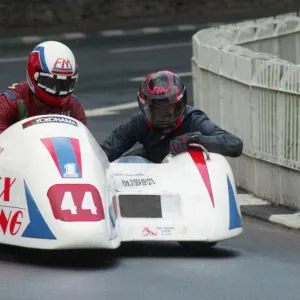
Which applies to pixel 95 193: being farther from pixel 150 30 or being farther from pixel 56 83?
pixel 150 30

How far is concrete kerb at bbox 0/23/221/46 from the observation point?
28750 mm

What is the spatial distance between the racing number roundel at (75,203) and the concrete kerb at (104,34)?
1906 cm

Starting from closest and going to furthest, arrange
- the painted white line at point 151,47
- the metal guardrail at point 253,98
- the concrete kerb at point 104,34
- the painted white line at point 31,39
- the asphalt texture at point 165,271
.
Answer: the asphalt texture at point 165,271 → the metal guardrail at point 253,98 → the painted white line at point 151,47 → the painted white line at point 31,39 → the concrete kerb at point 104,34

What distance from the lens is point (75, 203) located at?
30.5 feet

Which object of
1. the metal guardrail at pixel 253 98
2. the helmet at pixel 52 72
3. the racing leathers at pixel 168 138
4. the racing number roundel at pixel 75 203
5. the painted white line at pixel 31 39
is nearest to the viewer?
the racing number roundel at pixel 75 203

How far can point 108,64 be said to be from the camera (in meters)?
25.9

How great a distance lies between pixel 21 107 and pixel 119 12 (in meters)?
20.9

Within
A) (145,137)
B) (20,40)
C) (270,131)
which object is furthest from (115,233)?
(20,40)

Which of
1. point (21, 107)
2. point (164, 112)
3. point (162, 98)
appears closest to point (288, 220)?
point (164, 112)

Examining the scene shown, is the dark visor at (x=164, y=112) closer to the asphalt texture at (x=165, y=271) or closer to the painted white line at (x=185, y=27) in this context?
the asphalt texture at (x=165, y=271)

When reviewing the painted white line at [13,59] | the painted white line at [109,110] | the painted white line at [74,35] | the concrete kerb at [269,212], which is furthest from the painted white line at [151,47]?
the concrete kerb at [269,212]

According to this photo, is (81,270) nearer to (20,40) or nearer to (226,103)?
(226,103)

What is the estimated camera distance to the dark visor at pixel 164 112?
10656mm

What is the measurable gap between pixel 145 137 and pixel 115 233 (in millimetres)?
1771
